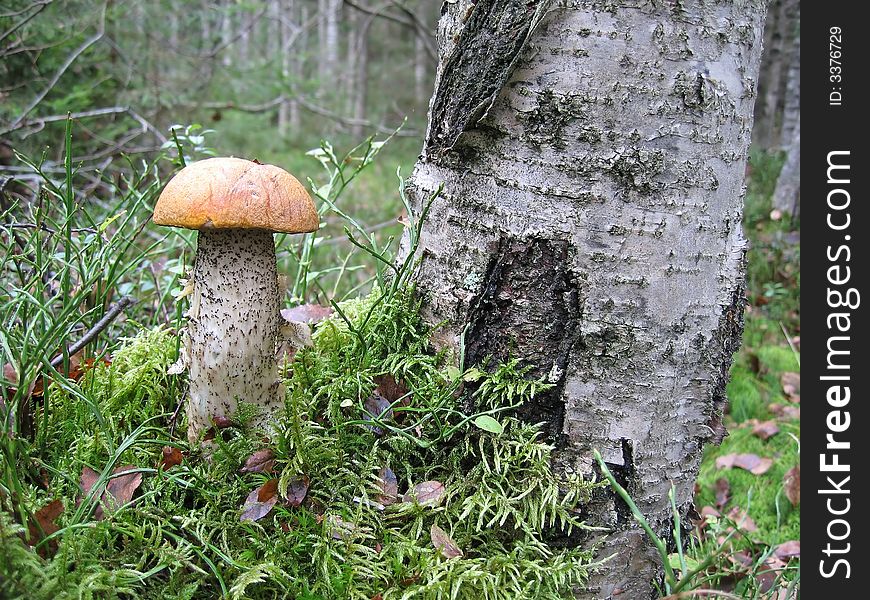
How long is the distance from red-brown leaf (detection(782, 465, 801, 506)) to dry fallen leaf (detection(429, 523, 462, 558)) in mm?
2007

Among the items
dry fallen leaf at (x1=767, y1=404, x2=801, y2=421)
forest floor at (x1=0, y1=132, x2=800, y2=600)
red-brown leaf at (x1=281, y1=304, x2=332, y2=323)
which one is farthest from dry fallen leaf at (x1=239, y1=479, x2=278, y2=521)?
dry fallen leaf at (x1=767, y1=404, x2=801, y2=421)

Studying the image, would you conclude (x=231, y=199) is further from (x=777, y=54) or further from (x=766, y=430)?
(x=777, y=54)

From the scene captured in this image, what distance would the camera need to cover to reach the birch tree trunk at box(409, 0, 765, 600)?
1.22 meters

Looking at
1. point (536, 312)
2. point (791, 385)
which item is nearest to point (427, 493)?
point (536, 312)

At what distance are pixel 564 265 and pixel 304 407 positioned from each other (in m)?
0.72

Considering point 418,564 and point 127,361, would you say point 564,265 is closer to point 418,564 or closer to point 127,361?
point 418,564

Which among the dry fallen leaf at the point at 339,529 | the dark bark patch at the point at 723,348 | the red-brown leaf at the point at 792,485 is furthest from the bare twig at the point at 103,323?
the red-brown leaf at the point at 792,485

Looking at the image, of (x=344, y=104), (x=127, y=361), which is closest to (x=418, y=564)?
(x=127, y=361)

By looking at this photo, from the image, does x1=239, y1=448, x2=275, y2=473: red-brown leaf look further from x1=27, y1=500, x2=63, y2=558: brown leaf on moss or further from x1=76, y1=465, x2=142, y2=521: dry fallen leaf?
x1=27, y1=500, x2=63, y2=558: brown leaf on moss

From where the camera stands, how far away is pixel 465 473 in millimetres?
1371

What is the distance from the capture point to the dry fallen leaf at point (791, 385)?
11.6 feet

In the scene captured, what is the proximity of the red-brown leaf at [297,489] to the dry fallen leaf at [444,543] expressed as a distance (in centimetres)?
29

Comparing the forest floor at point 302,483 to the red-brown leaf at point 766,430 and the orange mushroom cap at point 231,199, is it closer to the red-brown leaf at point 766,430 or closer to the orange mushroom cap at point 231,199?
the orange mushroom cap at point 231,199
